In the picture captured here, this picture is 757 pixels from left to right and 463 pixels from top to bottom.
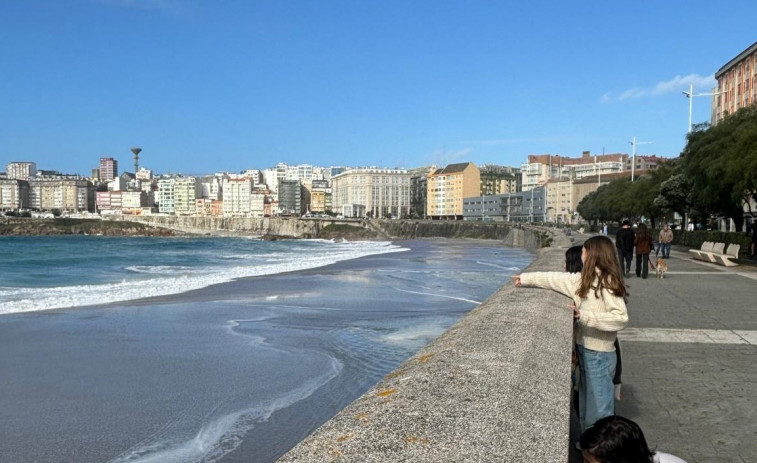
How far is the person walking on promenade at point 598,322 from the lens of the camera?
3.86 m

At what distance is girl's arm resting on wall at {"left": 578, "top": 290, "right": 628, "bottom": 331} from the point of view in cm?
383

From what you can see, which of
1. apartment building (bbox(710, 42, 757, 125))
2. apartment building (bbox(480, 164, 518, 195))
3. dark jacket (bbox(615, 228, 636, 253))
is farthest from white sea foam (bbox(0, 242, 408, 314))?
apartment building (bbox(480, 164, 518, 195))

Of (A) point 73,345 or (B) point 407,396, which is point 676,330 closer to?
(B) point 407,396

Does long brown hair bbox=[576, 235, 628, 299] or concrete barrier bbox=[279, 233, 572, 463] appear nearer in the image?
concrete barrier bbox=[279, 233, 572, 463]

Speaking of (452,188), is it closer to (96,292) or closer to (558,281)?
(96,292)

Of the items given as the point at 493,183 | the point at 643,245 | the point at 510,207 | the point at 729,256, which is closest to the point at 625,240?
the point at 643,245

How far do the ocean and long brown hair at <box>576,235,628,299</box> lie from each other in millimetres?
3005

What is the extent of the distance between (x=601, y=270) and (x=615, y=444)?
4.98 feet

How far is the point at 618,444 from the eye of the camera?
8.32ft

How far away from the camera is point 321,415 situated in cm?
655

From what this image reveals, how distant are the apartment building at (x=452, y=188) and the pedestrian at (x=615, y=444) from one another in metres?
180

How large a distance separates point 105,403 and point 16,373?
2.42 m

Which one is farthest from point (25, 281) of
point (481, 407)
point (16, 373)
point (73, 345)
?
point (481, 407)

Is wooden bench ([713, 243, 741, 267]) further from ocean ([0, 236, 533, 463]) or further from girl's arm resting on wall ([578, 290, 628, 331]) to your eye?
girl's arm resting on wall ([578, 290, 628, 331])
